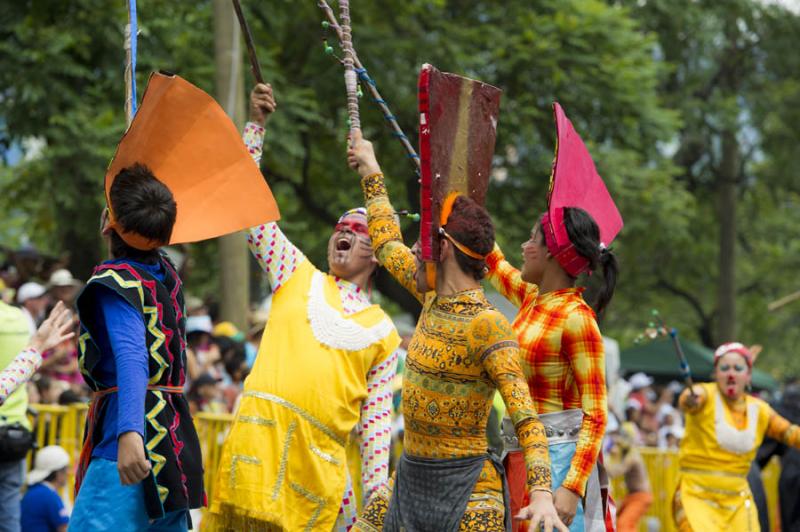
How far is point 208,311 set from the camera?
591 inches

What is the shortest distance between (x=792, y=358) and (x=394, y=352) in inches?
1469

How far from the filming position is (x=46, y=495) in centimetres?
784

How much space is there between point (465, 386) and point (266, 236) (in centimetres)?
154

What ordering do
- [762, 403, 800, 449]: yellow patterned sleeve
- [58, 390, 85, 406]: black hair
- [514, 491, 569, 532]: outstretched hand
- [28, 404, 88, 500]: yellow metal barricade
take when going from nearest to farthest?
[514, 491, 569, 532]: outstretched hand, [762, 403, 800, 449]: yellow patterned sleeve, [28, 404, 88, 500]: yellow metal barricade, [58, 390, 85, 406]: black hair

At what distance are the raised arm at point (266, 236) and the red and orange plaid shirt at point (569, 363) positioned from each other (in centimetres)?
115

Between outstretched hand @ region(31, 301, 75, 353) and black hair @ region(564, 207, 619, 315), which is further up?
black hair @ region(564, 207, 619, 315)

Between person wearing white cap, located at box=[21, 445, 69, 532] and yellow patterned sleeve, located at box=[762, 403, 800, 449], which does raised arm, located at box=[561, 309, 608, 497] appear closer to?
yellow patterned sleeve, located at box=[762, 403, 800, 449]

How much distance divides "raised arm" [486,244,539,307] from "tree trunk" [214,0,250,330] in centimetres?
674

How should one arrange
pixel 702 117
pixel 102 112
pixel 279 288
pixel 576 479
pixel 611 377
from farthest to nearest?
1. pixel 702 117
2. pixel 611 377
3. pixel 102 112
4. pixel 279 288
5. pixel 576 479

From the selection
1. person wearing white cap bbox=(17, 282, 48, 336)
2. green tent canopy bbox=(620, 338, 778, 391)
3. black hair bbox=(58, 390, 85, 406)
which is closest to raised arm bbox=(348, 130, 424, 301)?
black hair bbox=(58, 390, 85, 406)

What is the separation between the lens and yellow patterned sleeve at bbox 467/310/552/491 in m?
4.24

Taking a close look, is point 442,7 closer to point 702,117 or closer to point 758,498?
point 702,117

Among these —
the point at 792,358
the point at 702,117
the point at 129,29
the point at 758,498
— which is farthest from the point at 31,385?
the point at 792,358

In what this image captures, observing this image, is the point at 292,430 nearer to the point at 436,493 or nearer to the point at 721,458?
the point at 436,493
